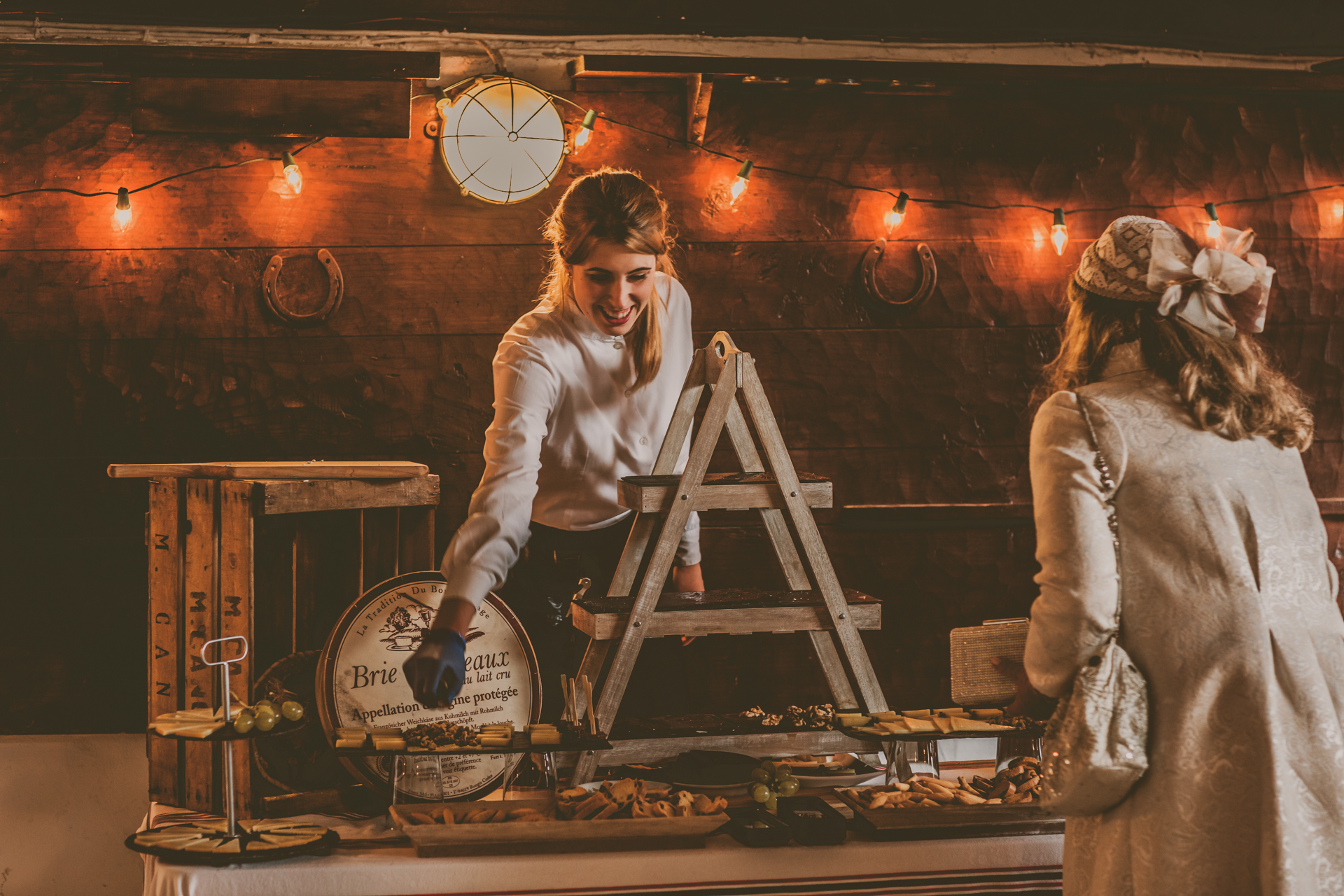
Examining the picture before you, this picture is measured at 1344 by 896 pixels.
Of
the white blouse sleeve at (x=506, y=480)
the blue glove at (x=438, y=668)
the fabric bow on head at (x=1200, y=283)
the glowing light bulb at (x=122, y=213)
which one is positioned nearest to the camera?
the fabric bow on head at (x=1200, y=283)

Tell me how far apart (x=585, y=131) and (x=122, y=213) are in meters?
1.51

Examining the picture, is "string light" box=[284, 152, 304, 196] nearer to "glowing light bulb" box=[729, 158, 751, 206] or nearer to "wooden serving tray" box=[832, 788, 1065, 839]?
"glowing light bulb" box=[729, 158, 751, 206]

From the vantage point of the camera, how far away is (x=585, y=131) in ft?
10.6

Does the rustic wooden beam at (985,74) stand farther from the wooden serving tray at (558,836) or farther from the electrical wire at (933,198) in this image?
the wooden serving tray at (558,836)

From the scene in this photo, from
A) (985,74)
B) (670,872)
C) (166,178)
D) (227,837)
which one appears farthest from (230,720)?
(985,74)

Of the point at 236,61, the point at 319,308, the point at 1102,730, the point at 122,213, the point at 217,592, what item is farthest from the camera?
the point at 319,308

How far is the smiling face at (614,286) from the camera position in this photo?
2275mm

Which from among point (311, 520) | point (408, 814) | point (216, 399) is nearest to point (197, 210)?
point (216, 399)

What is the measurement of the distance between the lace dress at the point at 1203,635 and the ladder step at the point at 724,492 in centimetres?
70

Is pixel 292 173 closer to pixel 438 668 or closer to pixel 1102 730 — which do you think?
pixel 438 668

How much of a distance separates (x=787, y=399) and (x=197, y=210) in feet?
6.79

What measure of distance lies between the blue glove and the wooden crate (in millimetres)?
626

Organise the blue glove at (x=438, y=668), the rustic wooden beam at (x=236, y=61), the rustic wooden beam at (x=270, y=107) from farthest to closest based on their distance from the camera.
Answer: the rustic wooden beam at (x=270, y=107) < the rustic wooden beam at (x=236, y=61) < the blue glove at (x=438, y=668)

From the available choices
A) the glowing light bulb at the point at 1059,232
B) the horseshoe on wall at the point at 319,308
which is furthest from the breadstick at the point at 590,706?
the glowing light bulb at the point at 1059,232
